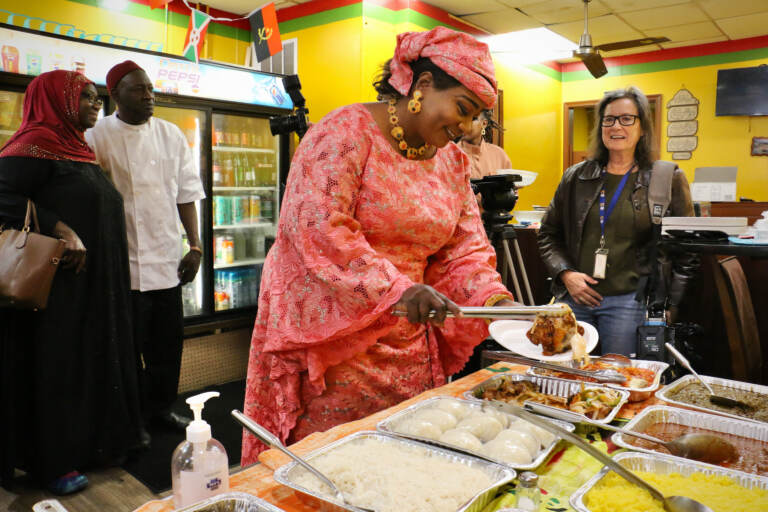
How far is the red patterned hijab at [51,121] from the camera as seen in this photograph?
2.55 metres

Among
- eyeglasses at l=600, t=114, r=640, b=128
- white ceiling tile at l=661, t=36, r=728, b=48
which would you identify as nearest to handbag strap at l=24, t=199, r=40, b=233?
eyeglasses at l=600, t=114, r=640, b=128

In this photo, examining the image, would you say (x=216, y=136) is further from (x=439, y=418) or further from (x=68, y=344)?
(x=439, y=418)

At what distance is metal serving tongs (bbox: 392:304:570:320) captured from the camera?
4.08 ft

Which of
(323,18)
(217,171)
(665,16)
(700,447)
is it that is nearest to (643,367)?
(700,447)

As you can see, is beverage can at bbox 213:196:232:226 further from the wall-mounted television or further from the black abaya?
the wall-mounted television

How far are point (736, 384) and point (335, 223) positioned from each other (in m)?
1.26

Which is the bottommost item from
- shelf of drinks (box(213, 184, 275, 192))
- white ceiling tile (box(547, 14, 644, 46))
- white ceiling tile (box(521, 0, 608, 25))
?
shelf of drinks (box(213, 184, 275, 192))

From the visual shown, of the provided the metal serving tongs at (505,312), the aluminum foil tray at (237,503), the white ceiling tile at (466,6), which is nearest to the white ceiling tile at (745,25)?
the white ceiling tile at (466,6)

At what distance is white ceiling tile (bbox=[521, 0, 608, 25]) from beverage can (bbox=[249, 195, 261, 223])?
3.37 m

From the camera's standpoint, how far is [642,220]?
2.62m

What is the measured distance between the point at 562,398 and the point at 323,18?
4.80 meters

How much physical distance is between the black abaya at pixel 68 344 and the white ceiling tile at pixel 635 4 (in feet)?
17.4

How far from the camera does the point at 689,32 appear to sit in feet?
23.6

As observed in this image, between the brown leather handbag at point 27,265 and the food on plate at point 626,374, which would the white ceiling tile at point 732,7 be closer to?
Answer: the food on plate at point 626,374
